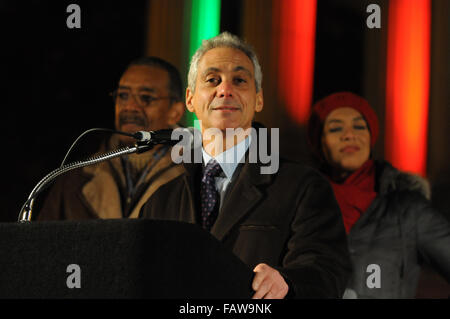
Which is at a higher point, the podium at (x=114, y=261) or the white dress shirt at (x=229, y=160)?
the white dress shirt at (x=229, y=160)

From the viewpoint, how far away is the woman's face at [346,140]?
3.26 metres

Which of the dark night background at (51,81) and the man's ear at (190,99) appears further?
the dark night background at (51,81)

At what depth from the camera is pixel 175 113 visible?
354cm

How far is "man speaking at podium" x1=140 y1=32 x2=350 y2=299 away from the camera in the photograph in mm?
1993

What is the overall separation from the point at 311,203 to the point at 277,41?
3.65 m

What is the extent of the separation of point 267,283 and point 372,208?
1.68 metres

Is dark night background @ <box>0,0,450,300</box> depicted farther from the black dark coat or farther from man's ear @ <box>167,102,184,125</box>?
the black dark coat

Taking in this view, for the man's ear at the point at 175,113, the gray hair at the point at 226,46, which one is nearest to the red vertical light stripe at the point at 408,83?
the man's ear at the point at 175,113

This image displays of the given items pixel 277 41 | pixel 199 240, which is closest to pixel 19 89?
pixel 277 41

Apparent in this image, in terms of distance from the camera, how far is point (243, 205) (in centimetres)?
210

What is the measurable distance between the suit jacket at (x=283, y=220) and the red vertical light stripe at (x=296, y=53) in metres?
3.26

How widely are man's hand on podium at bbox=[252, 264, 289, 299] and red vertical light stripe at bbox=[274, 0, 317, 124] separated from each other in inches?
152

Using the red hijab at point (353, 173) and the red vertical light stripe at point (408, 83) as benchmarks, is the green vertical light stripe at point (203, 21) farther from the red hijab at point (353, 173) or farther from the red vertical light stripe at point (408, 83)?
the red hijab at point (353, 173)

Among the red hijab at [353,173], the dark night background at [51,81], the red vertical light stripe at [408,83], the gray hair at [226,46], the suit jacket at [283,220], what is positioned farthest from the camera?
the red vertical light stripe at [408,83]
